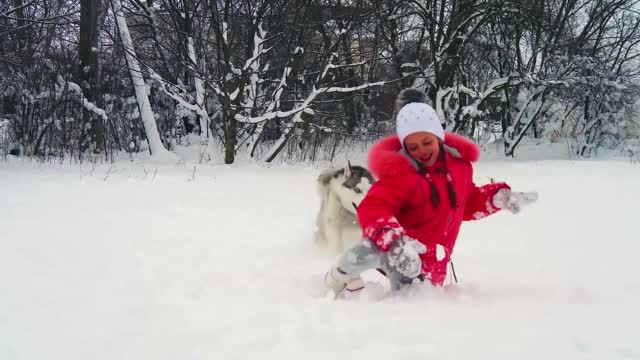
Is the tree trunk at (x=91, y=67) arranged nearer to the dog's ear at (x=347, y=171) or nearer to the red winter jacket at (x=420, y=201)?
the dog's ear at (x=347, y=171)

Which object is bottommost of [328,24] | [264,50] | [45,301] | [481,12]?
[45,301]

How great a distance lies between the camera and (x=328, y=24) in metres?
10.4

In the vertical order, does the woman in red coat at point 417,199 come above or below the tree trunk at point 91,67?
below

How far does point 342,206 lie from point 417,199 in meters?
1.17

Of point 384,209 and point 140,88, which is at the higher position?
point 140,88

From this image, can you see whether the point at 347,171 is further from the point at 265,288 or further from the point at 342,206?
the point at 265,288

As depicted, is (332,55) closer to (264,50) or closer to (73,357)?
(264,50)

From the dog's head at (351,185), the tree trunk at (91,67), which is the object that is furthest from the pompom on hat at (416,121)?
the tree trunk at (91,67)

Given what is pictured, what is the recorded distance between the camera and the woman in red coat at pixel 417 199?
7.29 ft

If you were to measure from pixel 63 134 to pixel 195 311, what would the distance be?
9.76 m

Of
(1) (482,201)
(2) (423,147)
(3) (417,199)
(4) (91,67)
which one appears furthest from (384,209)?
(4) (91,67)

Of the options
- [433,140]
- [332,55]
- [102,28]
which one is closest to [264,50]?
[332,55]

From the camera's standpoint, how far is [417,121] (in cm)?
241

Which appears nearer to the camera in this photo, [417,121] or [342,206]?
[417,121]
